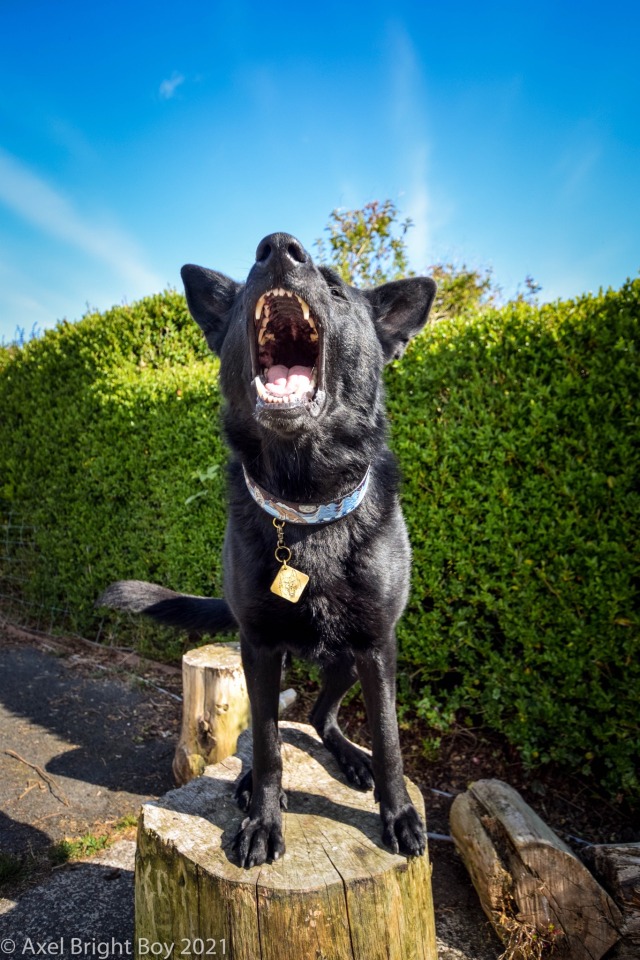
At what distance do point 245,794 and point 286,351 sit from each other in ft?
Result: 5.41

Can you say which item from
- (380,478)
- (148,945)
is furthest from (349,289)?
(148,945)

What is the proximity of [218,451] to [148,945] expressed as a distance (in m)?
3.36

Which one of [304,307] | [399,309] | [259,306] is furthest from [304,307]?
[399,309]

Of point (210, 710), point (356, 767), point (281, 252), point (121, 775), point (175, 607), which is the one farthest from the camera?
point (121, 775)

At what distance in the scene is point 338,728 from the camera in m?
2.44

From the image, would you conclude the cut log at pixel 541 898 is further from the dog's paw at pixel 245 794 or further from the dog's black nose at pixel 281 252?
the dog's black nose at pixel 281 252

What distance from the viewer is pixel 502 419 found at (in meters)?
3.17

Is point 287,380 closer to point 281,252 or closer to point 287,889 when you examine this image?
point 281,252

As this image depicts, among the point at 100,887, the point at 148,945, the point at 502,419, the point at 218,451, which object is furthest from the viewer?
the point at 218,451

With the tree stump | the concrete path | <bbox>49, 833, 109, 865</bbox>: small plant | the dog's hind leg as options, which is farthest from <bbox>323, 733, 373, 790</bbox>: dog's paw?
<bbox>49, 833, 109, 865</bbox>: small plant

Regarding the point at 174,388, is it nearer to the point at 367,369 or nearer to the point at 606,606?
the point at 367,369

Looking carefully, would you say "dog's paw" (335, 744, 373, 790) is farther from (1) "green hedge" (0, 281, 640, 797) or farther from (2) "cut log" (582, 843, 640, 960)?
(1) "green hedge" (0, 281, 640, 797)

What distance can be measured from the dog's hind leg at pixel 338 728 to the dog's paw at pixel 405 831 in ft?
1.24

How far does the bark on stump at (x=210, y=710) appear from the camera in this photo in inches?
129
